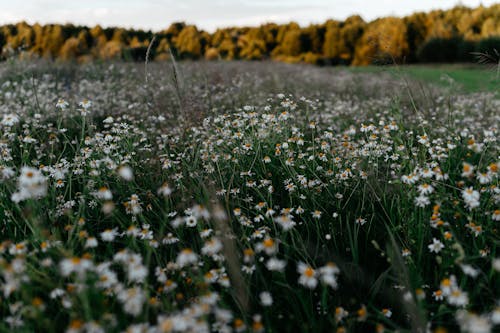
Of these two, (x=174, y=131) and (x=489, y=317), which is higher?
(x=174, y=131)

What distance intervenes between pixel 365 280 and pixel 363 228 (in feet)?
1.52

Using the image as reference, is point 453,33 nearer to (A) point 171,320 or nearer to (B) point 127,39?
(B) point 127,39

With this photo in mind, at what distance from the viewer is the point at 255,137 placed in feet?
11.7

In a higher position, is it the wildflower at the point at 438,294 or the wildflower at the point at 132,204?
the wildflower at the point at 132,204

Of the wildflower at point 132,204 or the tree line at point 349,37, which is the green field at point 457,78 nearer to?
the wildflower at point 132,204

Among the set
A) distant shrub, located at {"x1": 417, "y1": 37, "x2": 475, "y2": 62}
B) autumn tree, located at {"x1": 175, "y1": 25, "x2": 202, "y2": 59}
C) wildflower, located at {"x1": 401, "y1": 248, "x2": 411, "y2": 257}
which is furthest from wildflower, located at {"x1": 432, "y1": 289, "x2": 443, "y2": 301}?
distant shrub, located at {"x1": 417, "y1": 37, "x2": 475, "y2": 62}

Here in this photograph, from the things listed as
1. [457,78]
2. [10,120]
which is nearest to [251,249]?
[10,120]

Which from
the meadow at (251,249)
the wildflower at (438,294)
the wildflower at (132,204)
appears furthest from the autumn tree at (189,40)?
the wildflower at (438,294)

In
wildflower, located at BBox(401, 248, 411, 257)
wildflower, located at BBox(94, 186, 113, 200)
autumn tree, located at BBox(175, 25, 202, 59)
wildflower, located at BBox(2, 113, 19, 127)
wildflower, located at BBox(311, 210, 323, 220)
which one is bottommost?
wildflower, located at BBox(401, 248, 411, 257)

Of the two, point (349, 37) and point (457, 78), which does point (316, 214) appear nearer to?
point (457, 78)

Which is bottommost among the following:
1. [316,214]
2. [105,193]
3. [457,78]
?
[316,214]

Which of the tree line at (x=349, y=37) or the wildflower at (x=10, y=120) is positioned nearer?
the wildflower at (x=10, y=120)

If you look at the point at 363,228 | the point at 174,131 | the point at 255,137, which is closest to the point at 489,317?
the point at 363,228

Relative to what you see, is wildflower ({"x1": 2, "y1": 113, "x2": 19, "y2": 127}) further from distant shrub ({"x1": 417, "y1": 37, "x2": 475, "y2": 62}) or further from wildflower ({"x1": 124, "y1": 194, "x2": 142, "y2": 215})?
distant shrub ({"x1": 417, "y1": 37, "x2": 475, "y2": 62})
